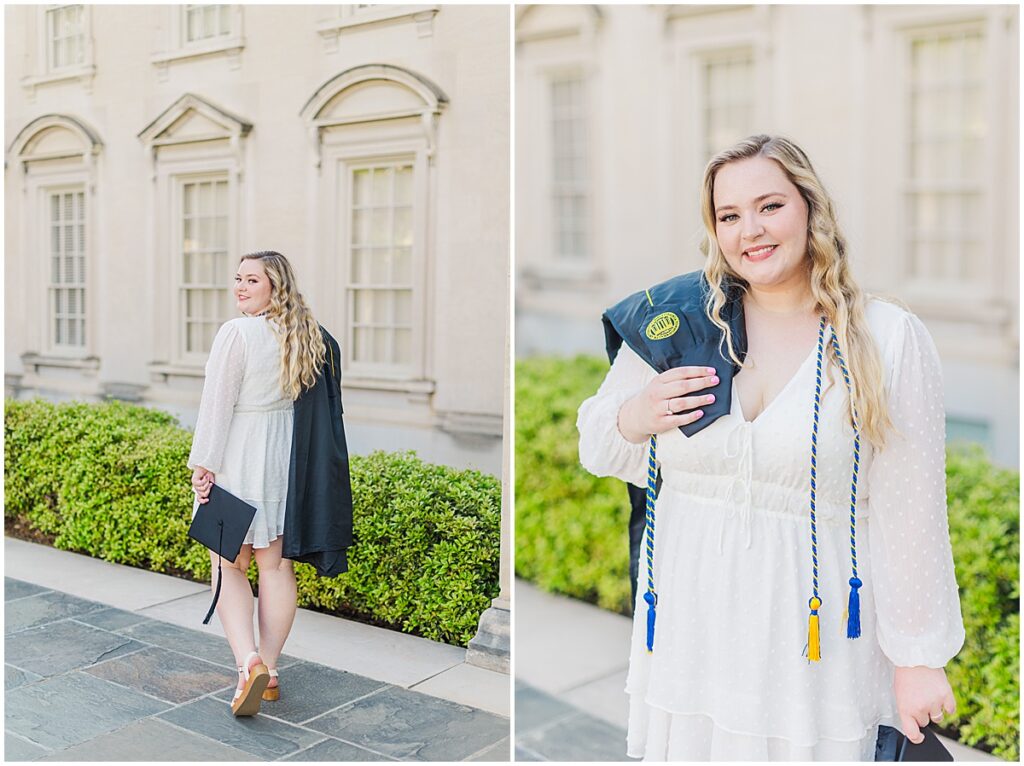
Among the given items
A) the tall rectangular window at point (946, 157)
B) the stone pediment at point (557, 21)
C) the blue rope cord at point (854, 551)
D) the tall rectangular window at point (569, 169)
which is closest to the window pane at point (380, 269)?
the blue rope cord at point (854, 551)

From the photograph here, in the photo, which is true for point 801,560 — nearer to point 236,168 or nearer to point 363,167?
point 363,167

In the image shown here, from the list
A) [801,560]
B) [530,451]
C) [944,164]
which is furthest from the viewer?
[944,164]

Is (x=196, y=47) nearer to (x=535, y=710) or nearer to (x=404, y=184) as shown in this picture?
(x=404, y=184)

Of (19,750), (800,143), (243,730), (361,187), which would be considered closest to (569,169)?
(800,143)

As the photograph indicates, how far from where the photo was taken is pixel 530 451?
4918 mm

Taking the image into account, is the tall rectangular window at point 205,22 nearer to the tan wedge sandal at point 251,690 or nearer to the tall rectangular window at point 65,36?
the tall rectangular window at point 65,36

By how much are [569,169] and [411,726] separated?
6475 millimetres

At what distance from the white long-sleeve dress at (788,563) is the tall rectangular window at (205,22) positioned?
1870 millimetres

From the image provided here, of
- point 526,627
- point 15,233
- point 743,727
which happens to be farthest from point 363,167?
point 526,627

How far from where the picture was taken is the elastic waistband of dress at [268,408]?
2979 millimetres

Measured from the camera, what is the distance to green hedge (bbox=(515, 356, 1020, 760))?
10.6ft

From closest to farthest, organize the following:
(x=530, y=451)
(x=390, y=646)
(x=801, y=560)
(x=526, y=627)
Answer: (x=801, y=560), (x=390, y=646), (x=526, y=627), (x=530, y=451)

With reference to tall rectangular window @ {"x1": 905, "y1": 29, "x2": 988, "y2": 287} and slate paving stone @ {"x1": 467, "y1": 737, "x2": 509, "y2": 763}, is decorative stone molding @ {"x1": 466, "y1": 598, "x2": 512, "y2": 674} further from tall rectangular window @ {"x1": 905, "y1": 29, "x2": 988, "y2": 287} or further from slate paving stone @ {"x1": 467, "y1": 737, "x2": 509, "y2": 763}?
tall rectangular window @ {"x1": 905, "y1": 29, "x2": 988, "y2": 287}

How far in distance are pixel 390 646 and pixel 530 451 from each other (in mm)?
1841
